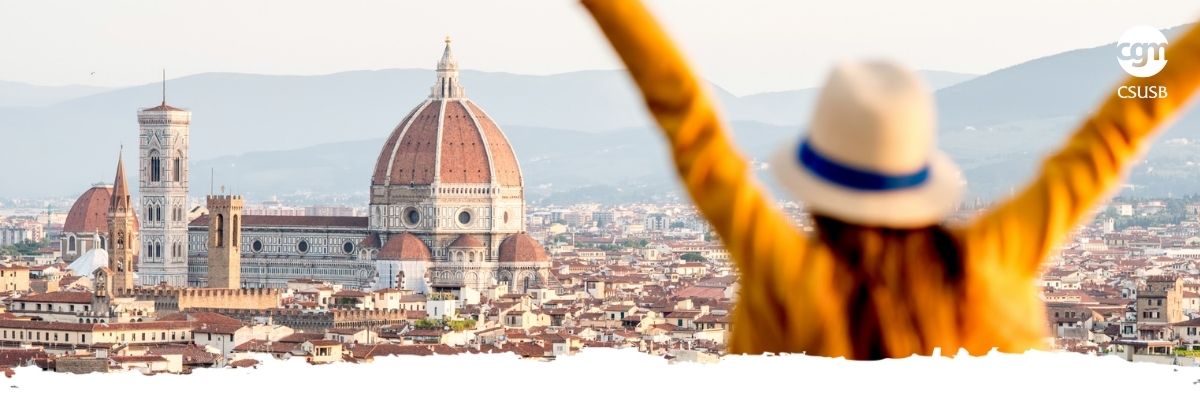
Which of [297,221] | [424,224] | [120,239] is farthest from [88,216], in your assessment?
[120,239]

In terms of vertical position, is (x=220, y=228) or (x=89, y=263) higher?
(x=220, y=228)

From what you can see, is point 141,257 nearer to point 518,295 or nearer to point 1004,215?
point 518,295

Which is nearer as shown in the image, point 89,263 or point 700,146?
point 700,146

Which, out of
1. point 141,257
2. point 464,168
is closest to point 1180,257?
point 464,168

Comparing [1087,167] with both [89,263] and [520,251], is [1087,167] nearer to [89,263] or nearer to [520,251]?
[520,251]

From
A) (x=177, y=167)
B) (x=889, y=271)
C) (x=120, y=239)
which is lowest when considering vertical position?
(x=889, y=271)

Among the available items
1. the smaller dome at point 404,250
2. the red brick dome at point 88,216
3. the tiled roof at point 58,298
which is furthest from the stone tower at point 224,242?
the red brick dome at point 88,216

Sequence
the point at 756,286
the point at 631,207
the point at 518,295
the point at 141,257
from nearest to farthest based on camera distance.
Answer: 1. the point at 756,286
2. the point at 518,295
3. the point at 141,257
4. the point at 631,207

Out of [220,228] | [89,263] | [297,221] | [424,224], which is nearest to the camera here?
[220,228]
